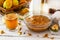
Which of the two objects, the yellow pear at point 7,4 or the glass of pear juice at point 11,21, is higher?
the yellow pear at point 7,4

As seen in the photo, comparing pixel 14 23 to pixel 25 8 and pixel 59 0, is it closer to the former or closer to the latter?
pixel 25 8

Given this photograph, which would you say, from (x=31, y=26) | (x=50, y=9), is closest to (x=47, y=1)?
(x=50, y=9)

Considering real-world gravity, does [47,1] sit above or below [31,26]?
above

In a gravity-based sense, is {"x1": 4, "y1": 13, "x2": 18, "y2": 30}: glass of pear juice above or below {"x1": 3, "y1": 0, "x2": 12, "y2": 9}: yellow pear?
below

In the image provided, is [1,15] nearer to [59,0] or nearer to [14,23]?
[14,23]

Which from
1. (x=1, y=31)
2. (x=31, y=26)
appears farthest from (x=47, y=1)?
(x=1, y=31)

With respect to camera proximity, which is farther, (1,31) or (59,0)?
(59,0)
